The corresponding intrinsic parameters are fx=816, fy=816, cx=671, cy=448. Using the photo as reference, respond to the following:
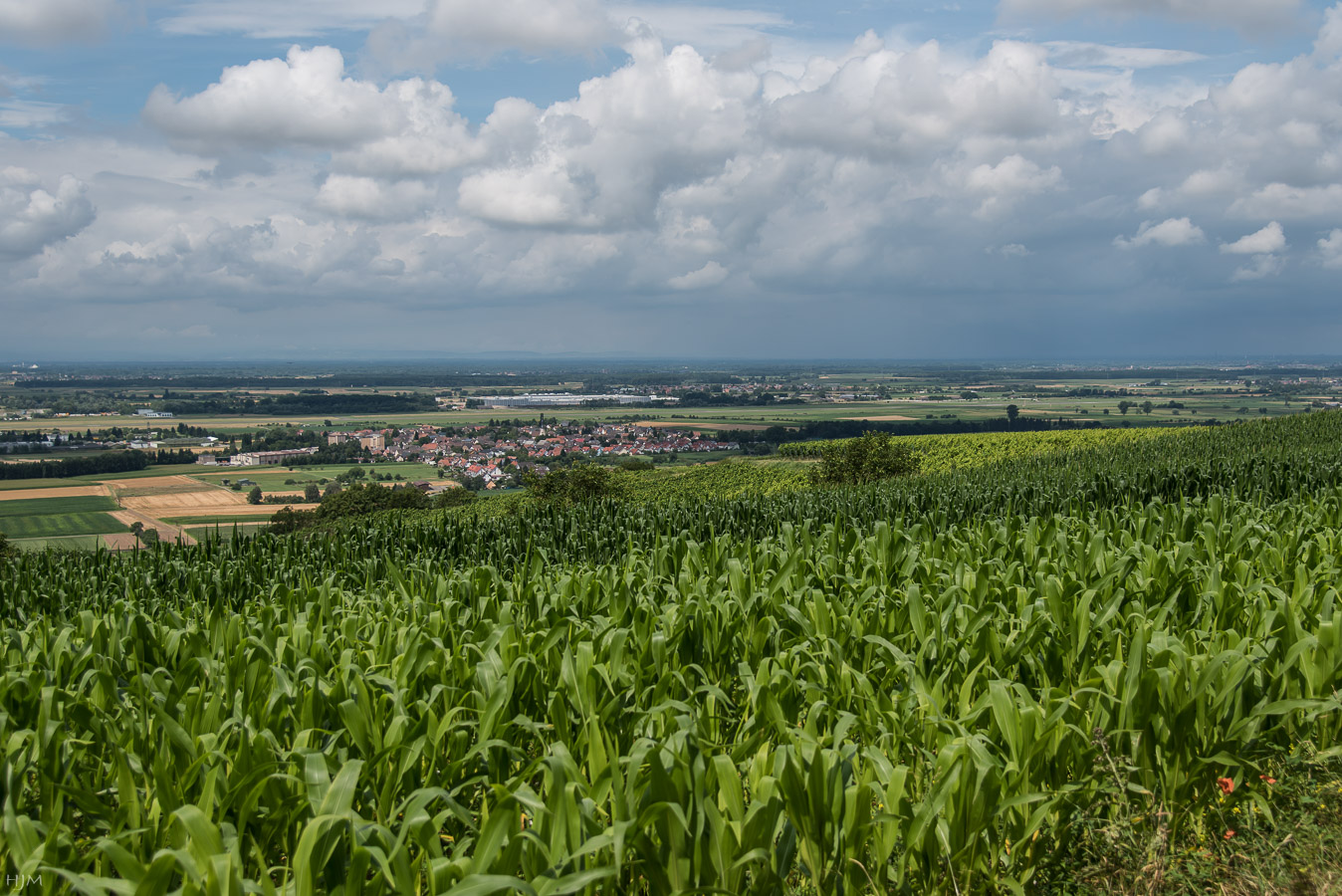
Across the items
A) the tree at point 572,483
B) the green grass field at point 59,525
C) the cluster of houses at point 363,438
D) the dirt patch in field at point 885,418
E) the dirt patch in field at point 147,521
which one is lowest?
the green grass field at point 59,525

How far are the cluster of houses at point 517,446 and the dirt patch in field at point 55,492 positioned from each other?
28.3m

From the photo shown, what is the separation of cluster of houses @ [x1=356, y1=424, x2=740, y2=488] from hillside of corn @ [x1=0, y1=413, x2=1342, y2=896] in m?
66.0

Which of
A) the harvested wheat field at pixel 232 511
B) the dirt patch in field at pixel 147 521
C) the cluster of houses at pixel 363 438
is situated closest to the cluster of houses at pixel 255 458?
the cluster of houses at pixel 363 438

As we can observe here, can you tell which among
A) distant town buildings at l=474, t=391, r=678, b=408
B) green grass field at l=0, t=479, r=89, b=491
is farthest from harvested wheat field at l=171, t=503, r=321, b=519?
distant town buildings at l=474, t=391, r=678, b=408

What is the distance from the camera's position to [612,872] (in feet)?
7.82

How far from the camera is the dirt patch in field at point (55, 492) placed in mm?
62219

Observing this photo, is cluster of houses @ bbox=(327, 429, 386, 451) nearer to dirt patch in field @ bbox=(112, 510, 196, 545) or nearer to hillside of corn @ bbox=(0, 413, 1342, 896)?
dirt patch in field @ bbox=(112, 510, 196, 545)

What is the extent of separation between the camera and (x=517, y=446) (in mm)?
93875

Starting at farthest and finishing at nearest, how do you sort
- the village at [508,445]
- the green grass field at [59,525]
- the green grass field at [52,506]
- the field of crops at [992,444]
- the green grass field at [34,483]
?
the village at [508,445], the green grass field at [34,483], the green grass field at [52,506], the green grass field at [59,525], the field of crops at [992,444]

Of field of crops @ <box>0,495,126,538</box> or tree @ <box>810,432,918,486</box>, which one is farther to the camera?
field of crops @ <box>0,495,126,538</box>

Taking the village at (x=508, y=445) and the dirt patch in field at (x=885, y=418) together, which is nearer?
the village at (x=508, y=445)

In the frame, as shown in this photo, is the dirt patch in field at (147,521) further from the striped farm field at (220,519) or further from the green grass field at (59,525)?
the striped farm field at (220,519)

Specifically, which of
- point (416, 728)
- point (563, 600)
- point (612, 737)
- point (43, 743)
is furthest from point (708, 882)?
point (563, 600)

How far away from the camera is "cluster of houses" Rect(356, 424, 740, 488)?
262 feet
